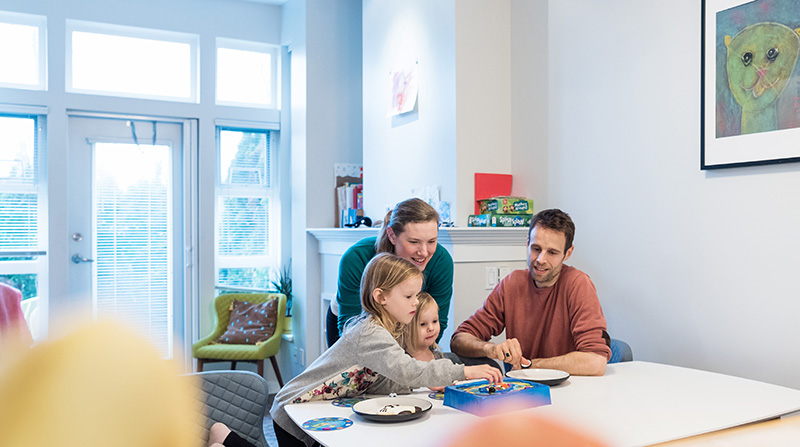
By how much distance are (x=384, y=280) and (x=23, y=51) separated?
145 inches

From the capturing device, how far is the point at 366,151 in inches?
158

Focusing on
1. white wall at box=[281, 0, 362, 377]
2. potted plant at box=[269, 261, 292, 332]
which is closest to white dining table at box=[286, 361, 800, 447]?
white wall at box=[281, 0, 362, 377]

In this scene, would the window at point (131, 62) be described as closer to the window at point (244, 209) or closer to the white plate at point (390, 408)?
the window at point (244, 209)

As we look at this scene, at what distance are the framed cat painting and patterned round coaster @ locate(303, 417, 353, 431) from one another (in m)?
1.64

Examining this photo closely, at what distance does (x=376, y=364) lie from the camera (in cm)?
160

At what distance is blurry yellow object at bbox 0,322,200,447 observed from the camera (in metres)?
0.18

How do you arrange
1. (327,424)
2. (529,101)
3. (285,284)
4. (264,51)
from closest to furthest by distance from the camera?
(327,424), (529,101), (285,284), (264,51)

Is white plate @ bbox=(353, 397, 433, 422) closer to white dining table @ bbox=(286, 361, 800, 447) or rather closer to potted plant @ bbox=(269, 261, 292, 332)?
white dining table @ bbox=(286, 361, 800, 447)

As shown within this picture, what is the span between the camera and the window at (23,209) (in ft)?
13.4

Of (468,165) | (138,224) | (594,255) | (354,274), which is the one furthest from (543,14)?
(138,224)

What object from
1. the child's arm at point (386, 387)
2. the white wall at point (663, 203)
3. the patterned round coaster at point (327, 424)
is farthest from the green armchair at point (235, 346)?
the patterned round coaster at point (327, 424)

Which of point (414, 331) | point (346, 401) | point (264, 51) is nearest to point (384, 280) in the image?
point (414, 331)

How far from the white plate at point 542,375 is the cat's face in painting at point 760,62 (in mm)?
1174

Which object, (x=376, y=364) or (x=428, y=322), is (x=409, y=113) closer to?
(x=428, y=322)
